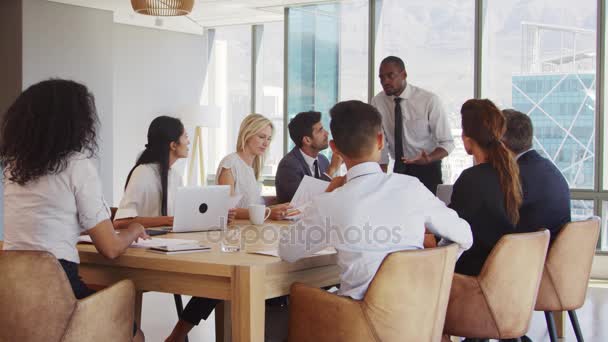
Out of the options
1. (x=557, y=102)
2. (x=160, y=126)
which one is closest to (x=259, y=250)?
(x=160, y=126)

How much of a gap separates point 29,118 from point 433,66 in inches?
232

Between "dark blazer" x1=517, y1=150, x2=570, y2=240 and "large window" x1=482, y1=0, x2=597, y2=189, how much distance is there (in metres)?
3.79

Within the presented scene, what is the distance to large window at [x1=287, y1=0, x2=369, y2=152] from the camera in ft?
27.0

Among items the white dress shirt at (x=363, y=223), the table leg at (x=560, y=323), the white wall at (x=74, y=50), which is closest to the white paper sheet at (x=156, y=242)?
the white dress shirt at (x=363, y=223)

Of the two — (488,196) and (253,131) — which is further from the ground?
(253,131)

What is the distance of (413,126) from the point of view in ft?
19.3

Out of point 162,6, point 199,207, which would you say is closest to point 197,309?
point 199,207

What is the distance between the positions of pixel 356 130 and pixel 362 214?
312mm

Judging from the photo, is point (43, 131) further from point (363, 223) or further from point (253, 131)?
point (253, 131)

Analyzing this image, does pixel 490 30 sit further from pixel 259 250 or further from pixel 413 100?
pixel 259 250

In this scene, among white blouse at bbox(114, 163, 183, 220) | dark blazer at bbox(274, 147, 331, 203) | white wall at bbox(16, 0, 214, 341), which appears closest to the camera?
white blouse at bbox(114, 163, 183, 220)

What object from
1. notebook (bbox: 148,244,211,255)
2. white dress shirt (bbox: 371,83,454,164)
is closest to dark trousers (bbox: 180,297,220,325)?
notebook (bbox: 148,244,211,255)

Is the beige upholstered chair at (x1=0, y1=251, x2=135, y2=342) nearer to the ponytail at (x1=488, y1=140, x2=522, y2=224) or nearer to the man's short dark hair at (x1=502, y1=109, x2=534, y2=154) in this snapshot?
the ponytail at (x1=488, y1=140, x2=522, y2=224)

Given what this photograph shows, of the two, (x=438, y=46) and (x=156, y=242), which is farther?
(x=438, y=46)
